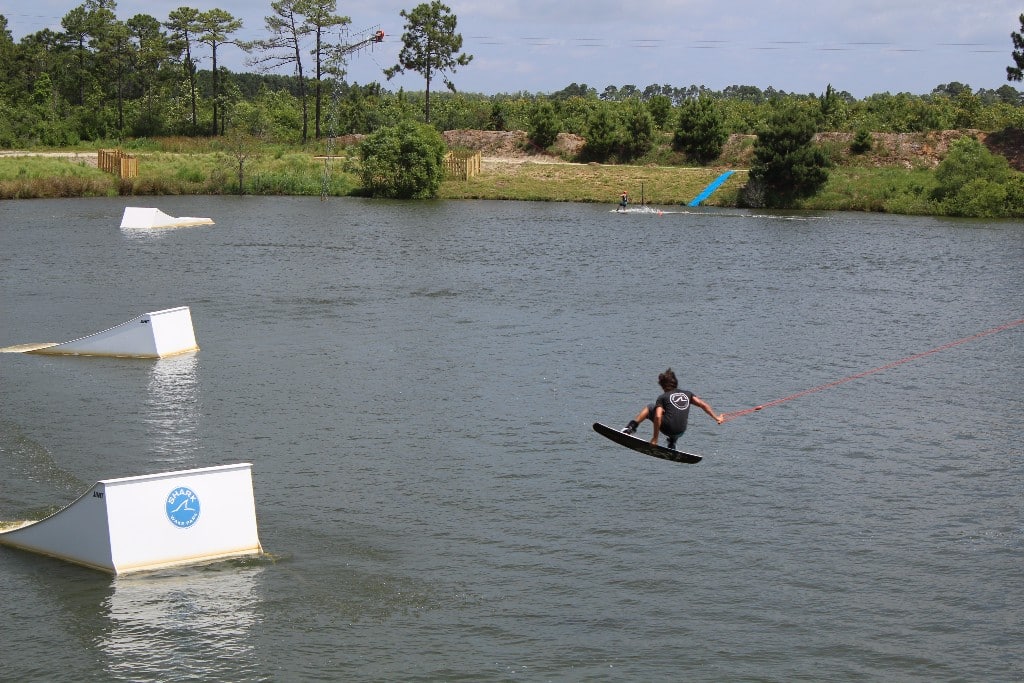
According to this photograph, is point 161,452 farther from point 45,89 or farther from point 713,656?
point 45,89

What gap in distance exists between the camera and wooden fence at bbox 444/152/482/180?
310 feet

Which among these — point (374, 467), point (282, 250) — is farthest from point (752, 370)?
point (282, 250)

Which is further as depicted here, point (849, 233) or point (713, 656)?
point (849, 233)

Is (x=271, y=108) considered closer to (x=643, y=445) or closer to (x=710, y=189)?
(x=710, y=189)

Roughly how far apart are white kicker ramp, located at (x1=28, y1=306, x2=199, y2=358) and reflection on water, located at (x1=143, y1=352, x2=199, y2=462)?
19.6 inches

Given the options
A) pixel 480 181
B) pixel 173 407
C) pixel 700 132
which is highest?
pixel 700 132

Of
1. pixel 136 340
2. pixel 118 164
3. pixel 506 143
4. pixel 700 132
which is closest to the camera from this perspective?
pixel 136 340

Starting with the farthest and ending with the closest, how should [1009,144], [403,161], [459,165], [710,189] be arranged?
[459,165] < [1009,144] < [710,189] < [403,161]

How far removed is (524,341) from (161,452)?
14974mm

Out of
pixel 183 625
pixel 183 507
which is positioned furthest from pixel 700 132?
pixel 183 625

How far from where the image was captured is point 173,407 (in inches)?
1107

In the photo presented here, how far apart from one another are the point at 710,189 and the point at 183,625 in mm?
78261

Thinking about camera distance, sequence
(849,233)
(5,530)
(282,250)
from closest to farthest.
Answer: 1. (5,530)
2. (282,250)
3. (849,233)

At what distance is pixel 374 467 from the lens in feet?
78.9
